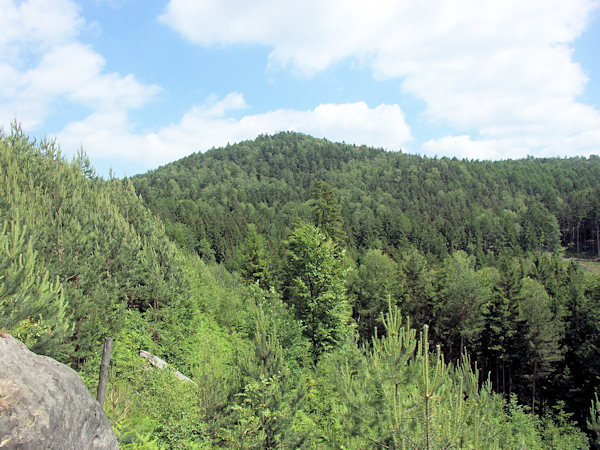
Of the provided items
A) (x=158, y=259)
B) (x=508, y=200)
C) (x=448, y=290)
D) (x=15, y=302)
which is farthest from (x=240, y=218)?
(x=508, y=200)

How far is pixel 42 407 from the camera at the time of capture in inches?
176

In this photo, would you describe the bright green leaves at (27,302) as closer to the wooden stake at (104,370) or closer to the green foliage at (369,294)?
the wooden stake at (104,370)

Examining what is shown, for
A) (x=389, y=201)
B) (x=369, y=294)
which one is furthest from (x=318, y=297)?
(x=389, y=201)

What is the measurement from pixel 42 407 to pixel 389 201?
135 m

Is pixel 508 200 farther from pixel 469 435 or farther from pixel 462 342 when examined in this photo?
pixel 469 435

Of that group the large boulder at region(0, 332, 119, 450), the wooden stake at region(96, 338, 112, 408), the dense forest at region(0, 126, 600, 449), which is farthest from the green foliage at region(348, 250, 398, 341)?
the large boulder at region(0, 332, 119, 450)

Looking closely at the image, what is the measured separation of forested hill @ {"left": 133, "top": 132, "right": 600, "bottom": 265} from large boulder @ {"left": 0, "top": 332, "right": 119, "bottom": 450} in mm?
41336

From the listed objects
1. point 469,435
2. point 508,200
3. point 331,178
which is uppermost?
point 331,178

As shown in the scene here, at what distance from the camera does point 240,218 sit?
325 feet

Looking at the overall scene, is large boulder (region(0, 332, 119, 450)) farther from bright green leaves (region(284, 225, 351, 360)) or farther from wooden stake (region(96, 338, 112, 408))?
bright green leaves (region(284, 225, 351, 360))

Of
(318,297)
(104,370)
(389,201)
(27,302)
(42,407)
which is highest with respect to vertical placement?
(389,201)

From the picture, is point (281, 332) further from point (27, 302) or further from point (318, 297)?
point (27, 302)

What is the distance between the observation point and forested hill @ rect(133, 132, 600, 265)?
89875 mm

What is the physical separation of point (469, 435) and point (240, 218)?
95338 mm
